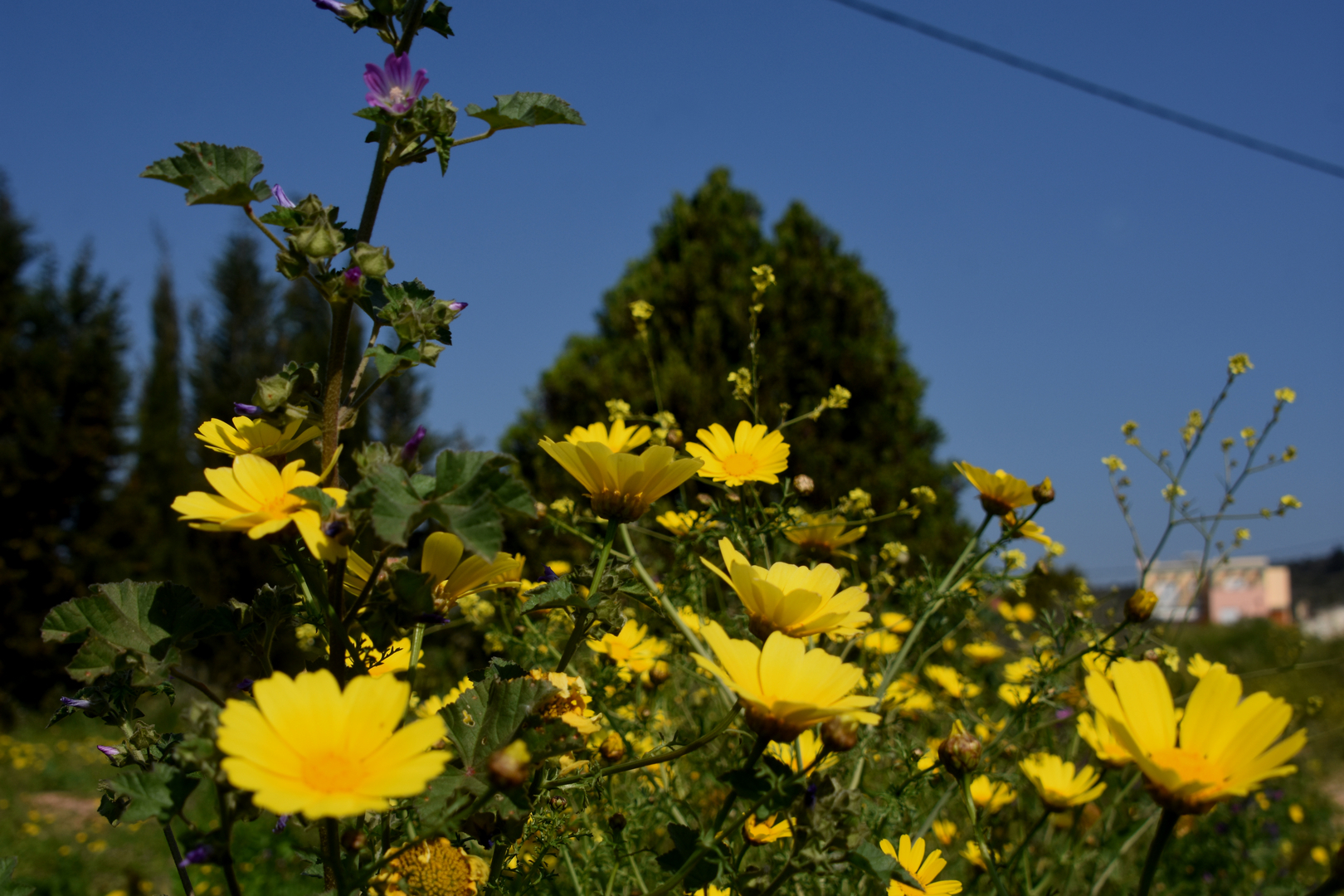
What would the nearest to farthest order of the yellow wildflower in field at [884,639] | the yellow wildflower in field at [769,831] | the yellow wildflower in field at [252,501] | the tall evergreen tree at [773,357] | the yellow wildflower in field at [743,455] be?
the yellow wildflower in field at [252,501], the yellow wildflower in field at [769,831], the yellow wildflower in field at [743,455], the yellow wildflower in field at [884,639], the tall evergreen tree at [773,357]

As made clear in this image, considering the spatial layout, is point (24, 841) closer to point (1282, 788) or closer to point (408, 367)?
point (408, 367)

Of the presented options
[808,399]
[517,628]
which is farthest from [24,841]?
[808,399]

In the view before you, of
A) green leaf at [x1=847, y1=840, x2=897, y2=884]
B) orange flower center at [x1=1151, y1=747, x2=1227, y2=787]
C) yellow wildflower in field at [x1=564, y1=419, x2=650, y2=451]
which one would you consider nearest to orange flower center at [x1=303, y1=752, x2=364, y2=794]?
green leaf at [x1=847, y1=840, x2=897, y2=884]

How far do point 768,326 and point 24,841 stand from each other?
5987mm

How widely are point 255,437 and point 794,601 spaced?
598 millimetres

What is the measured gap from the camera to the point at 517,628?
197 cm

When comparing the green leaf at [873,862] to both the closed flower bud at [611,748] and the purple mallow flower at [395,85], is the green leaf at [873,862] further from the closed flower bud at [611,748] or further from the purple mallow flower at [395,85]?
the purple mallow flower at [395,85]

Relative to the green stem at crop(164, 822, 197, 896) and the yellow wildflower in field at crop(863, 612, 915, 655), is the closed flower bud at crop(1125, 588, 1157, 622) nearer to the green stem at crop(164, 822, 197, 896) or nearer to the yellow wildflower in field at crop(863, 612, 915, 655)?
the yellow wildflower in field at crop(863, 612, 915, 655)

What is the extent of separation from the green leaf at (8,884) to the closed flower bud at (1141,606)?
5.99 feet

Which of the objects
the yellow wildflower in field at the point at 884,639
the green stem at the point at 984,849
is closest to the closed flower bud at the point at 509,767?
the green stem at the point at 984,849

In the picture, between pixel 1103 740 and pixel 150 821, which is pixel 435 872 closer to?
pixel 1103 740

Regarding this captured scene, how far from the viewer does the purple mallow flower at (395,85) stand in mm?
800

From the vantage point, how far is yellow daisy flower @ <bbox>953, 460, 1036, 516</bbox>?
164cm

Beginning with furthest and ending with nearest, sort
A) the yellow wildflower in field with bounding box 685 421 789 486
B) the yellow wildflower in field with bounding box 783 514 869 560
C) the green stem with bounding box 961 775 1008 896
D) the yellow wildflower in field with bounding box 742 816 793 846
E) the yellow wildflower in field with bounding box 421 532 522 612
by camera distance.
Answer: the yellow wildflower in field with bounding box 783 514 869 560 < the yellow wildflower in field with bounding box 685 421 789 486 < the yellow wildflower in field with bounding box 742 816 793 846 < the green stem with bounding box 961 775 1008 896 < the yellow wildflower in field with bounding box 421 532 522 612
